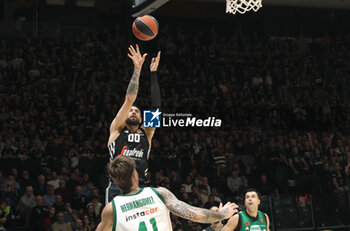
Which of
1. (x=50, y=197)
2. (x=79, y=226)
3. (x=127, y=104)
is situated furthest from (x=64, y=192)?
(x=127, y=104)

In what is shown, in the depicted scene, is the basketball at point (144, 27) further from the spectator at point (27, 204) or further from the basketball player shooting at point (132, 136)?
the spectator at point (27, 204)

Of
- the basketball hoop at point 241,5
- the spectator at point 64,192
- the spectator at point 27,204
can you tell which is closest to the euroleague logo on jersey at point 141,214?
the basketball hoop at point 241,5

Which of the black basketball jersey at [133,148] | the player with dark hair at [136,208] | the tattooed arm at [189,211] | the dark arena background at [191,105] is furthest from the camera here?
the dark arena background at [191,105]

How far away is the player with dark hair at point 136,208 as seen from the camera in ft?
12.7

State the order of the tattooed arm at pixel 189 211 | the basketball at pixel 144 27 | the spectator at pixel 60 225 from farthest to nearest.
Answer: the spectator at pixel 60 225 < the basketball at pixel 144 27 < the tattooed arm at pixel 189 211

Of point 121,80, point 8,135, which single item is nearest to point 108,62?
point 121,80

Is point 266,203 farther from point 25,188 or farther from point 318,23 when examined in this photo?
point 318,23

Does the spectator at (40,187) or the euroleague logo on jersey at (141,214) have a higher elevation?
the euroleague logo on jersey at (141,214)

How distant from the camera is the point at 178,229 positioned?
465 inches

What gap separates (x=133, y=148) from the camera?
641 centimetres

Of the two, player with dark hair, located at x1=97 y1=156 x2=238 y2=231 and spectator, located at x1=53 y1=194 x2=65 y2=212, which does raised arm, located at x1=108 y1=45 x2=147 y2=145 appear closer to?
player with dark hair, located at x1=97 y1=156 x2=238 y2=231

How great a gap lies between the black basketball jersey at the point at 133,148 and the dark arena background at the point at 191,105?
562cm

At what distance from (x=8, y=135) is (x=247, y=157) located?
21.3ft

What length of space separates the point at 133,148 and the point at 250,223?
2717mm
